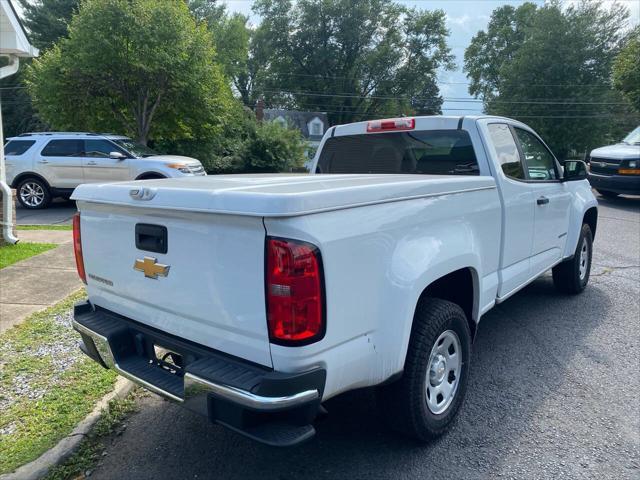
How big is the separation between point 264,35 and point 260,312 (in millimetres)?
47358

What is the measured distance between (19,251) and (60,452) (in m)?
5.50

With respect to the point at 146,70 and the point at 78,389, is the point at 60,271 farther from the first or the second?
the point at 146,70

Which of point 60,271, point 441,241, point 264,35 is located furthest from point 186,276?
point 264,35

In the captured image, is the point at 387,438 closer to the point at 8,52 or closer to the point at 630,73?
the point at 8,52

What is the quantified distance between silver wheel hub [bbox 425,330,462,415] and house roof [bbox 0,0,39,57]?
8582 mm

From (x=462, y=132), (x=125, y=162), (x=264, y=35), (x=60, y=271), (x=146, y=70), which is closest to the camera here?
(x=462, y=132)

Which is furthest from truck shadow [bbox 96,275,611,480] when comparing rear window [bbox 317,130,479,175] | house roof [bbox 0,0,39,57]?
house roof [bbox 0,0,39,57]

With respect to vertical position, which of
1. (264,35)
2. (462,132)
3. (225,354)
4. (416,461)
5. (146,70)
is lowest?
(416,461)

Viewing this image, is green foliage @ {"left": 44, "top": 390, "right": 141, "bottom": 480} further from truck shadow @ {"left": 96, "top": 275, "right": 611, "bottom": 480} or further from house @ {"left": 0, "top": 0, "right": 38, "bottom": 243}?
house @ {"left": 0, "top": 0, "right": 38, "bottom": 243}

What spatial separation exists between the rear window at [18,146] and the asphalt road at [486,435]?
11307mm

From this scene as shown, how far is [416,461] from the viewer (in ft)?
9.41

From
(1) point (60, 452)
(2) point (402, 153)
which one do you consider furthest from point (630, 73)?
(1) point (60, 452)

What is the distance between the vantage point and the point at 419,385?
2.75 meters

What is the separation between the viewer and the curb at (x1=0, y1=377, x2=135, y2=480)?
2.71 m
